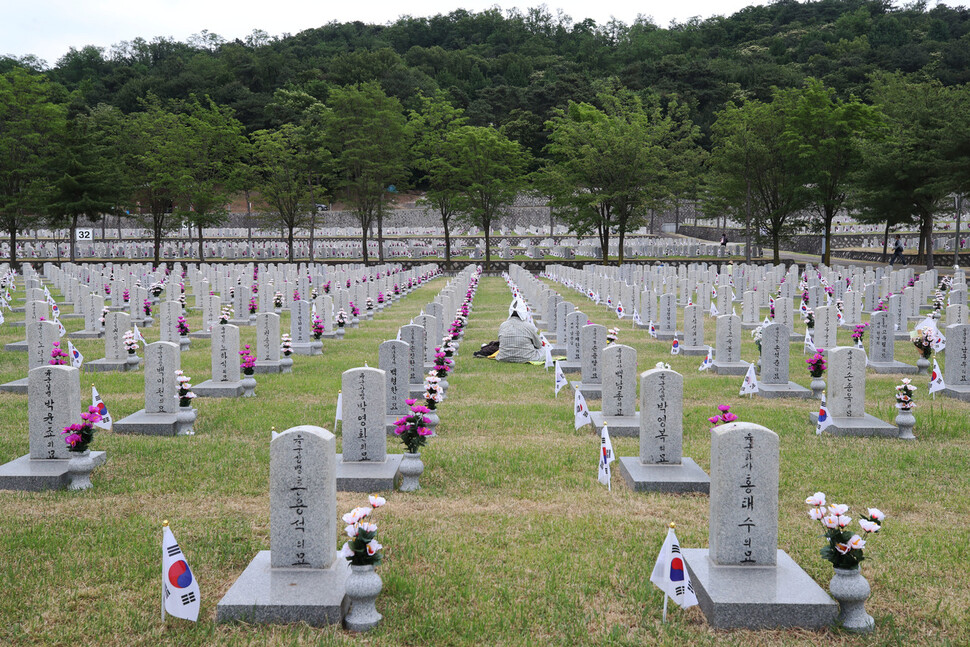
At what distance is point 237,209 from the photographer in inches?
3145

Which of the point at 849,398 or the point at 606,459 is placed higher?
the point at 849,398

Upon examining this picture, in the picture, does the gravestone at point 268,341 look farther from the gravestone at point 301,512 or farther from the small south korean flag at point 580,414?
the gravestone at point 301,512

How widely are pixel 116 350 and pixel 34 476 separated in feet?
24.8

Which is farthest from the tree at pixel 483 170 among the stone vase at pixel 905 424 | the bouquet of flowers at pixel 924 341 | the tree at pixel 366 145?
the stone vase at pixel 905 424

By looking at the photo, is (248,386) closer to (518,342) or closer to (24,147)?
(518,342)

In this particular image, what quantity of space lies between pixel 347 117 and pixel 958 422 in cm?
4125

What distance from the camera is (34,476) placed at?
282 inches

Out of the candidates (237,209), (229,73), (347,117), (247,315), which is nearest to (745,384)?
(247,315)

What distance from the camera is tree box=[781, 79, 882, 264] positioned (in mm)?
36969

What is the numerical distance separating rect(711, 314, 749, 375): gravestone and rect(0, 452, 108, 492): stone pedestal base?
10.2 meters

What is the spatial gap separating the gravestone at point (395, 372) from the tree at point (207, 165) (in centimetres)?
3916

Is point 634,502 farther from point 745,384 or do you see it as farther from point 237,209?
point 237,209

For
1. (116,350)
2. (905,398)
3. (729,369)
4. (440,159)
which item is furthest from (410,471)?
(440,159)

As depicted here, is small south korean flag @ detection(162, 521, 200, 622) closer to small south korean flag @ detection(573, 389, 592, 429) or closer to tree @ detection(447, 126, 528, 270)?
small south korean flag @ detection(573, 389, 592, 429)
